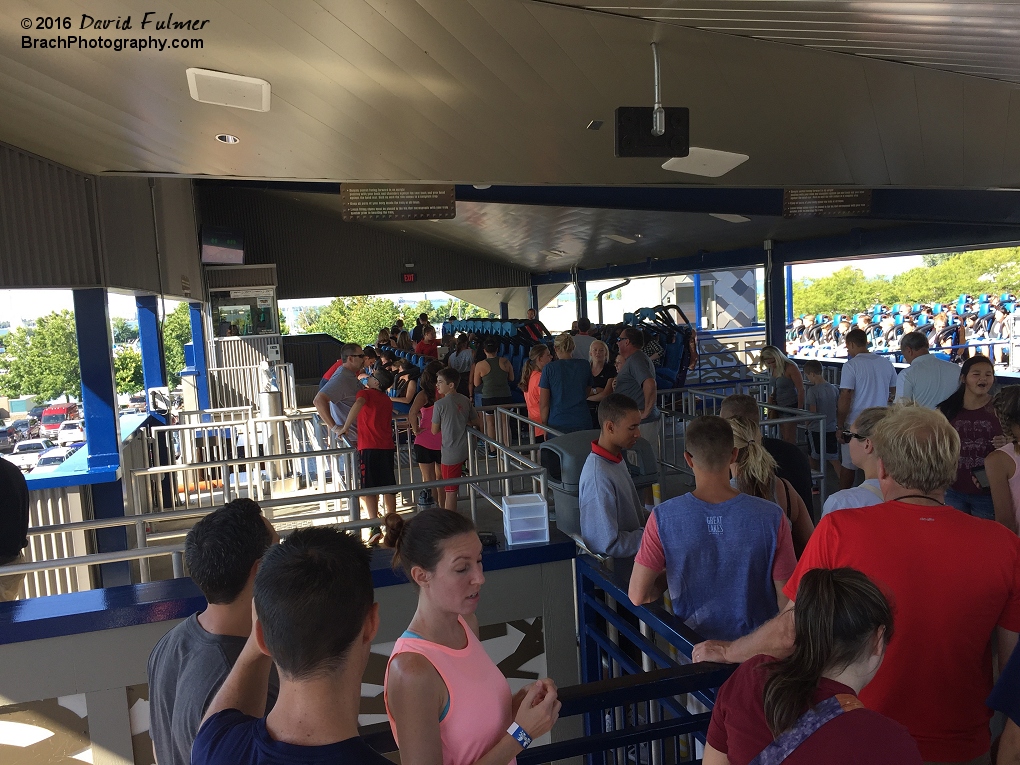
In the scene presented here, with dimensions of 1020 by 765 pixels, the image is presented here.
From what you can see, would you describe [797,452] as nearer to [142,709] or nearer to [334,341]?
[142,709]

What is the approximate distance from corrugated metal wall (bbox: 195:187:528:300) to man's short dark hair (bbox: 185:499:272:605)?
921 inches

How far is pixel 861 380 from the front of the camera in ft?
20.7

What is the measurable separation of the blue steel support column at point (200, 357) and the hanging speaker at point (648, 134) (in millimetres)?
12031

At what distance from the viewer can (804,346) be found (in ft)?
78.8

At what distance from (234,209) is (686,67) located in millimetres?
21720

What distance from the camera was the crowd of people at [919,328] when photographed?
1825cm

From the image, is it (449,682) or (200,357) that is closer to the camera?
(449,682)

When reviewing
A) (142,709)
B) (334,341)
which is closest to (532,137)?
(142,709)

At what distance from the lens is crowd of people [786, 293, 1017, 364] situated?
18250mm

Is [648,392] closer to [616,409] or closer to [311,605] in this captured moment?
[616,409]

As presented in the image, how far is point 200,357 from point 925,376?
45.6 ft

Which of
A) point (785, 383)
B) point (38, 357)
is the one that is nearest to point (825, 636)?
point (785, 383)

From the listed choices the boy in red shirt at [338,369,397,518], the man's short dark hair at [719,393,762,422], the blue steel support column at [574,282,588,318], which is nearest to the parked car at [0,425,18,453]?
the boy in red shirt at [338,369,397,518]

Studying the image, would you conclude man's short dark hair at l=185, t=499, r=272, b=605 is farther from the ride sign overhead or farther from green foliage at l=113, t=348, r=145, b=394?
green foliage at l=113, t=348, r=145, b=394
